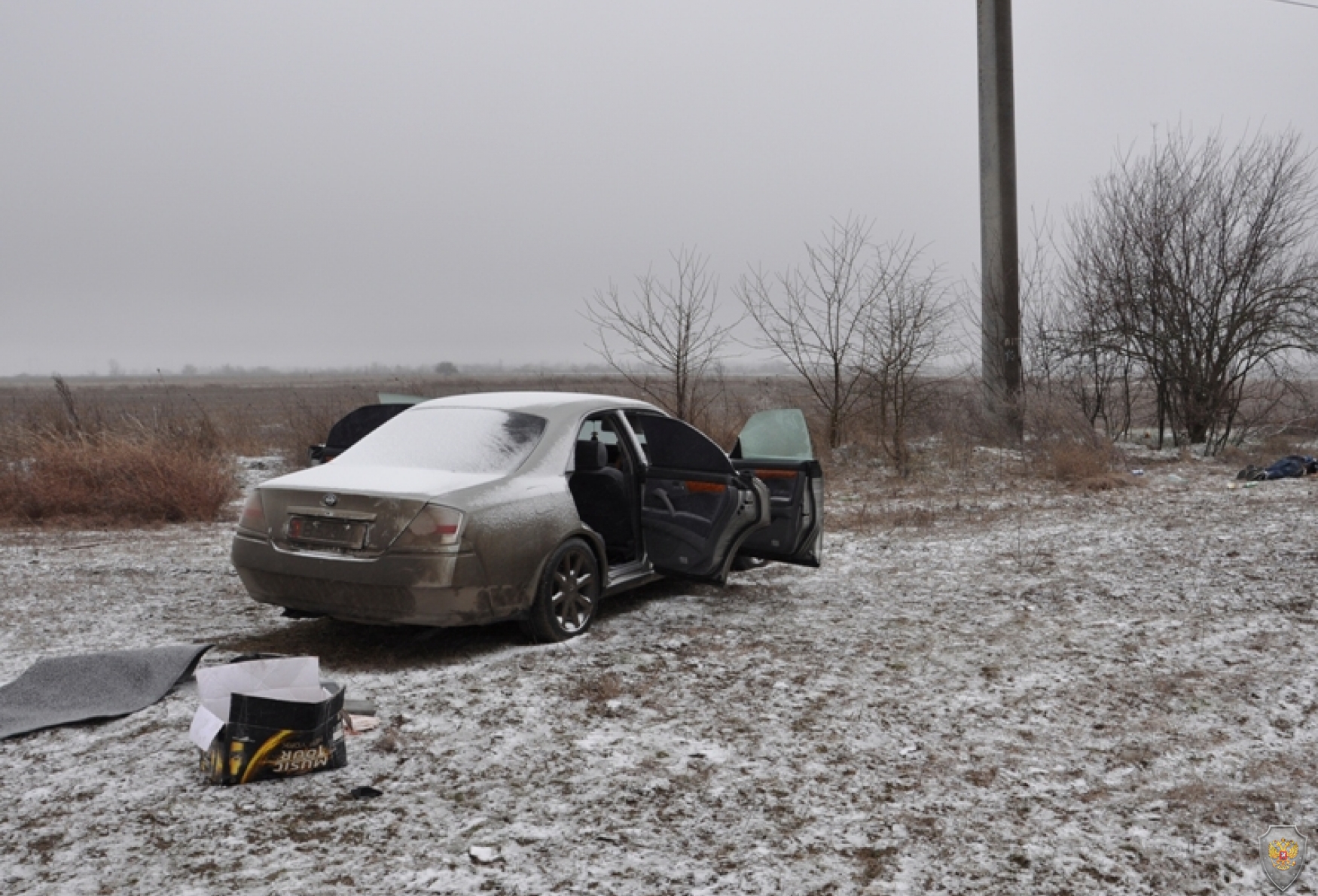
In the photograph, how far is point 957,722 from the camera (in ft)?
16.5

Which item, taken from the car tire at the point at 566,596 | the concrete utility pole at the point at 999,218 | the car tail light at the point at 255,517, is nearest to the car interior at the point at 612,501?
the car tire at the point at 566,596

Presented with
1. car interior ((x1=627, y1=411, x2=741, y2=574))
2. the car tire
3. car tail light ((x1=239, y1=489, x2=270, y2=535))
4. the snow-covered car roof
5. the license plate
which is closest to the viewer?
the license plate

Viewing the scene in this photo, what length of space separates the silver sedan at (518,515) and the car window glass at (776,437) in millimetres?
15

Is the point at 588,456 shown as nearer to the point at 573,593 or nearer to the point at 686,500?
the point at 686,500

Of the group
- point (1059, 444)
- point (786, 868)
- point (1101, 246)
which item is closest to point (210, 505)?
point (786, 868)

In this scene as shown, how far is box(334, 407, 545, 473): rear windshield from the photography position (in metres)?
6.20

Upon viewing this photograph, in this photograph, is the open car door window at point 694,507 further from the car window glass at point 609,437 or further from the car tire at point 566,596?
the car tire at point 566,596

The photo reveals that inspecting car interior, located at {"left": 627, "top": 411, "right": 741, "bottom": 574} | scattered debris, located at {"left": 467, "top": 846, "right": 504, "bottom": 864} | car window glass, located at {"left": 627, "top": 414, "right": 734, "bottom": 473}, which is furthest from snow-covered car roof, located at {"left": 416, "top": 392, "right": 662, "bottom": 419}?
scattered debris, located at {"left": 467, "top": 846, "right": 504, "bottom": 864}

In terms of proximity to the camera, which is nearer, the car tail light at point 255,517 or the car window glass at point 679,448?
the car tail light at point 255,517

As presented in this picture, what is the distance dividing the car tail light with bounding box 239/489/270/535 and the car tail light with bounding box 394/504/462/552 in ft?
3.27

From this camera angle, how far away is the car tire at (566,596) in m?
6.09

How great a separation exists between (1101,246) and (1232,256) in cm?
227

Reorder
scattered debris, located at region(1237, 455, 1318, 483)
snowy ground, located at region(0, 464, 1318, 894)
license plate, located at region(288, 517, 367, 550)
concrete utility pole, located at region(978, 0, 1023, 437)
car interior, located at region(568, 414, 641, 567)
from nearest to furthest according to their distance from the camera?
snowy ground, located at region(0, 464, 1318, 894) → license plate, located at region(288, 517, 367, 550) → car interior, located at region(568, 414, 641, 567) → scattered debris, located at region(1237, 455, 1318, 483) → concrete utility pole, located at region(978, 0, 1023, 437)

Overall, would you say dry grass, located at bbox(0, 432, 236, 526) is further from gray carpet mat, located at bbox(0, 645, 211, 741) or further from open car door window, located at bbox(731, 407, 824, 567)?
open car door window, located at bbox(731, 407, 824, 567)
